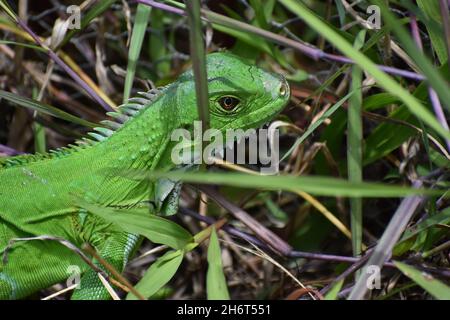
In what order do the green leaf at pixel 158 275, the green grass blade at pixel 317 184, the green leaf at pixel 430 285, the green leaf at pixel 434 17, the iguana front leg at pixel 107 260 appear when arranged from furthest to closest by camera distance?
the iguana front leg at pixel 107 260 < the green leaf at pixel 434 17 < the green leaf at pixel 158 275 < the green leaf at pixel 430 285 < the green grass blade at pixel 317 184

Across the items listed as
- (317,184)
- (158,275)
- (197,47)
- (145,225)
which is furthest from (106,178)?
(317,184)

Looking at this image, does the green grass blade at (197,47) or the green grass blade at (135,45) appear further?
the green grass blade at (135,45)

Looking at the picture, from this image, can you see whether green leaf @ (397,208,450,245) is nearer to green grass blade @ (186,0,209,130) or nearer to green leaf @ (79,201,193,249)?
green leaf @ (79,201,193,249)

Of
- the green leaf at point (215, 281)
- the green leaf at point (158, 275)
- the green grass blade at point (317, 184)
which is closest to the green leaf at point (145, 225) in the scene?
the green leaf at point (158, 275)

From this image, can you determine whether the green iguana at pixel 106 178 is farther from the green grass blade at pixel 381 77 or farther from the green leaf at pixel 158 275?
the green grass blade at pixel 381 77

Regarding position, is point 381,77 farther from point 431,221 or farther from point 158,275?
point 158,275

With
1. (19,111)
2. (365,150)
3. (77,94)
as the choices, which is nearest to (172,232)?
(365,150)
